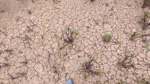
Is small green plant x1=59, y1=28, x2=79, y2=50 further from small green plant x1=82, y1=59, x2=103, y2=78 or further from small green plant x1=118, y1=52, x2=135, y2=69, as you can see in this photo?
small green plant x1=118, y1=52, x2=135, y2=69

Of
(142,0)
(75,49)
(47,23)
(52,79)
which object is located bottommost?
(52,79)

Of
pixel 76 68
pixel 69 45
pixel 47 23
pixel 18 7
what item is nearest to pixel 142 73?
pixel 76 68

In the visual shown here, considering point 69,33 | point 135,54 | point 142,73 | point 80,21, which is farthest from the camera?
point 80,21

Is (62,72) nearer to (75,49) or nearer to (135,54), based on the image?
(75,49)

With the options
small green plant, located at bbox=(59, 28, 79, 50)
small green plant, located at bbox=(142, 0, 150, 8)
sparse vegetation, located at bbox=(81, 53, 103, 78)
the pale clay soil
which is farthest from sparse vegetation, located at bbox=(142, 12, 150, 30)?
small green plant, located at bbox=(59, 28, 79, 50)

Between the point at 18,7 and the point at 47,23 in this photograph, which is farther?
the point at 18,7

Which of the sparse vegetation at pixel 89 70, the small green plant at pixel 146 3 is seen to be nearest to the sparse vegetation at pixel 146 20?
the small green plant at pixel 146 3

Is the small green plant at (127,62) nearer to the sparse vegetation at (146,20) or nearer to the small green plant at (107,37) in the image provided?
the small green plant at (107,37)

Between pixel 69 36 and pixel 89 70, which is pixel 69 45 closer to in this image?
pixel 69 36
